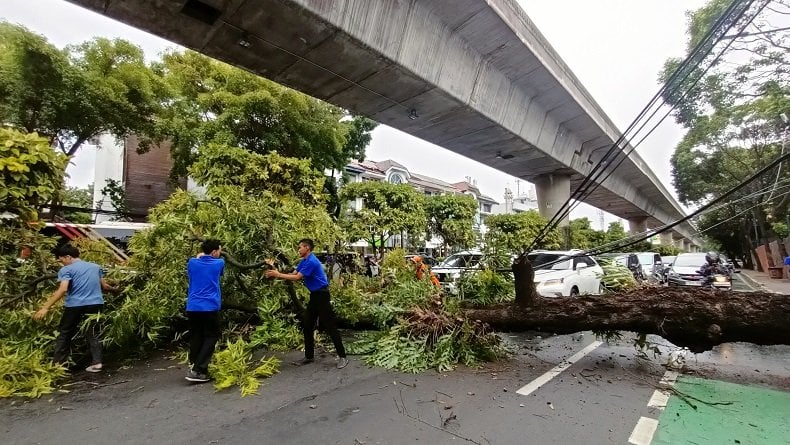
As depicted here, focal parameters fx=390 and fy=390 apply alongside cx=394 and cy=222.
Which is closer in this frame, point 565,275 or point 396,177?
point 565,275

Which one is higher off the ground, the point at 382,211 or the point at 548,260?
the point at 382,211

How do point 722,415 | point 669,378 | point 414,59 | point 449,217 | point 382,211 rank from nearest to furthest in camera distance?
point 722,415 < point 669,378 < point 414,59 < point 382,211 < point 449,217

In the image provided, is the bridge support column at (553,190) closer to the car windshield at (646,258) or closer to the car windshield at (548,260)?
the car windshield at (548,260)

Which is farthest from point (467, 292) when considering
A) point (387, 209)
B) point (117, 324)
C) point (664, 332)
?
point (387, 209)

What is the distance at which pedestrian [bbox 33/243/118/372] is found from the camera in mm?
4465

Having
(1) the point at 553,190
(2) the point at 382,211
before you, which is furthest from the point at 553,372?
(2) the point at 382,211

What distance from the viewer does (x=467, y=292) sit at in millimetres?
6828

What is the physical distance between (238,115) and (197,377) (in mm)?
12758

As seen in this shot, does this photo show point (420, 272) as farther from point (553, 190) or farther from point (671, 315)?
point (553, 190)

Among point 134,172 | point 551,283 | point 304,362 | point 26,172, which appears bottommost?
point 304,362

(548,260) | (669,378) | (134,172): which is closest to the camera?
(669,378)

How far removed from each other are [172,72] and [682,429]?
20013 mm

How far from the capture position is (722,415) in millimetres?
3557

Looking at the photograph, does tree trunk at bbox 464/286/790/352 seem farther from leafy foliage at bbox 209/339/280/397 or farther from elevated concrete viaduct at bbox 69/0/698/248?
elevated concrete viaduct at bbox 69/0/698/248
